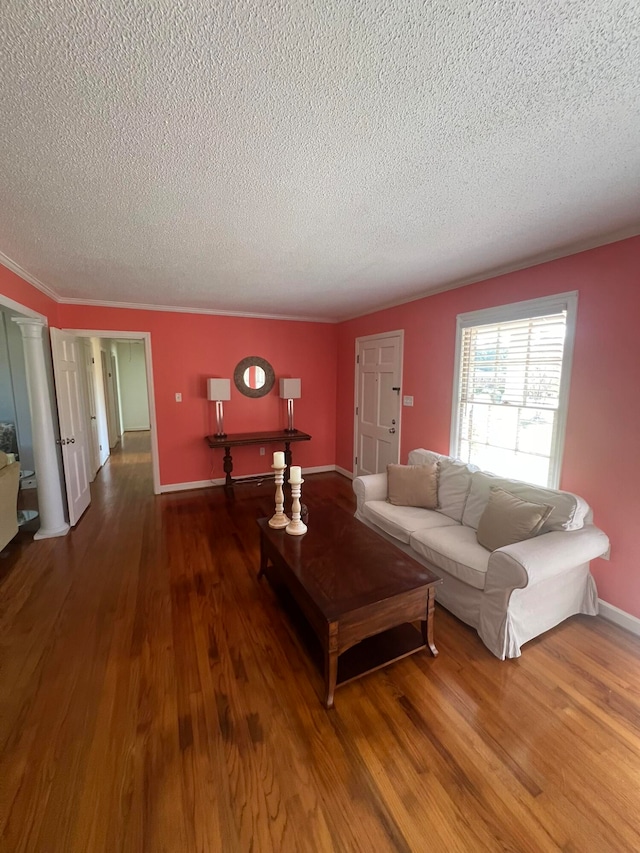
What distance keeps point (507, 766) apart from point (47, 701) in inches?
80.4

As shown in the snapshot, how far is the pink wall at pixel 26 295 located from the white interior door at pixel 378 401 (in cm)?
355

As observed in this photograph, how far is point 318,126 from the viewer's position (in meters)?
1.21

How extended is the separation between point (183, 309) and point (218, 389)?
43.1 inches

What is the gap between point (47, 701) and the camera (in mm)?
1607

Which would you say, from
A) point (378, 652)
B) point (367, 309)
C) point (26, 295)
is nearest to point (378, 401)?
point (367, 309)

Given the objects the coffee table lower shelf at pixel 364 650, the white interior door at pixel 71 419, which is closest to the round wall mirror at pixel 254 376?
the white interior door at pixel 71 419

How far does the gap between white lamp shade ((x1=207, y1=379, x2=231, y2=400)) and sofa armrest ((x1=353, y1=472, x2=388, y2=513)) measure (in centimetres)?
226

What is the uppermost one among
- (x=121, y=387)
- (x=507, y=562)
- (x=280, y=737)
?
(x=121, y=387)

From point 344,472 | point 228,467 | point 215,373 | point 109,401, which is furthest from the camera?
point 109,401

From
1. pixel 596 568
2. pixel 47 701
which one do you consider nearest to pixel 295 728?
pixel 47 701

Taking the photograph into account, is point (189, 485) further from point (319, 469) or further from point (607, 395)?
point (607, 395)

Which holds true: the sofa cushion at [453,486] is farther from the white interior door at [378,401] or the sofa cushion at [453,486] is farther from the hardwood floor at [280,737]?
the white interior door at [378,401]

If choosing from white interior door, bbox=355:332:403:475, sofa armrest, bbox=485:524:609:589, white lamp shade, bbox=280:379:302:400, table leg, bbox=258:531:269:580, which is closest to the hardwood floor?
table leg, bbox=258:531:269:580

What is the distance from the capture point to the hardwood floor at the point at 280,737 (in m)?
1.16
